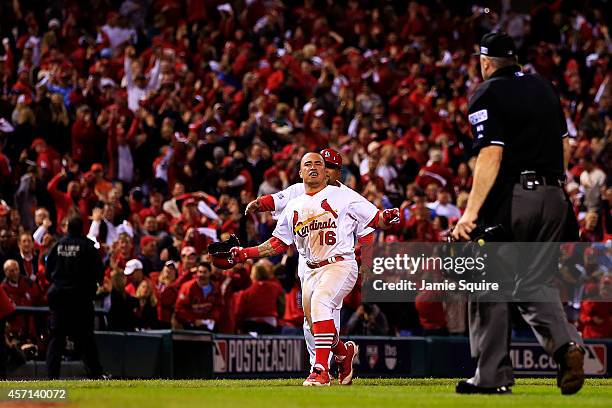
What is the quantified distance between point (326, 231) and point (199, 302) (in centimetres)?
664

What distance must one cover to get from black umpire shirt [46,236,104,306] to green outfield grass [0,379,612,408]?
4144mm

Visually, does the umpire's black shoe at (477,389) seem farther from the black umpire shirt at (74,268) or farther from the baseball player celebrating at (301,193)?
the black umpire shirt at (74,268)

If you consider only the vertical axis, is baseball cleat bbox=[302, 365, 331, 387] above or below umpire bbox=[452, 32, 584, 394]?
below

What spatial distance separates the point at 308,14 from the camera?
31500 millimetres

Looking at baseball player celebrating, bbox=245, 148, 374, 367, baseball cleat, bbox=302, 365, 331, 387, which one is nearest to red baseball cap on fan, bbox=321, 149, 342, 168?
baseball player celebrating, bbox=245, 148, 374, 367

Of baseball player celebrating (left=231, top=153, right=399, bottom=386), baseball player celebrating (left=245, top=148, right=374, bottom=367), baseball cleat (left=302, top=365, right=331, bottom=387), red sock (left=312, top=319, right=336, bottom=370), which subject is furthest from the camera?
baseball player celebrating (left=245, top=148, right=374, bottom=367)

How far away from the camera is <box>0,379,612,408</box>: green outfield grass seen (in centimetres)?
871

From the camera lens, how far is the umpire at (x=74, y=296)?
624 inches

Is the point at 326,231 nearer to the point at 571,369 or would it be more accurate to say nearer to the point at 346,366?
the point at 346,366

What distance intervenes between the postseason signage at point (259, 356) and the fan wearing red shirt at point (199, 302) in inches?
28.7

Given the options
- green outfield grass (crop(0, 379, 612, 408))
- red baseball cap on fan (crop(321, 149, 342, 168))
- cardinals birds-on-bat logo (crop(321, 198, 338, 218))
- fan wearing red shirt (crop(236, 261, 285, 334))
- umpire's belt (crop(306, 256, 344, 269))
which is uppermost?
red baseball cap on fan (crop(321, 149, 342, 168))

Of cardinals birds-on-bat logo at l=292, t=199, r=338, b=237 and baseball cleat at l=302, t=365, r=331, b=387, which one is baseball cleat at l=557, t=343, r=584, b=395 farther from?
cardinals birds-on-bat logo at l=292, t=199, r=338, b=237

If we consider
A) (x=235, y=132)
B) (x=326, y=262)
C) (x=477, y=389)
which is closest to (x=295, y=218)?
(x=326, y=262)

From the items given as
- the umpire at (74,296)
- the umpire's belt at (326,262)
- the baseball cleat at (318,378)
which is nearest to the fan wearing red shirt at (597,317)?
the umpire at (74,296)
